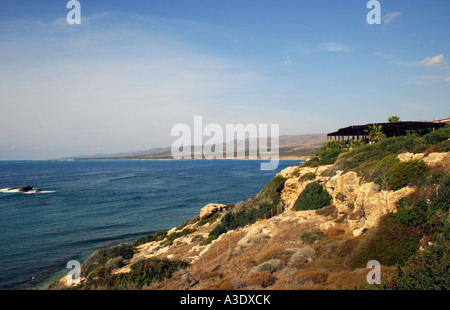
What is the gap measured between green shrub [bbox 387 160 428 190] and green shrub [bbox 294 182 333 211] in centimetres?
680

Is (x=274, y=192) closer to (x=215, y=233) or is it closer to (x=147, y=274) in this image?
(x=215, y=233)

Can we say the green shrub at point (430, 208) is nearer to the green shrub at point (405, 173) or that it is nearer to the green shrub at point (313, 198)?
the green shrub at point (405, 173)

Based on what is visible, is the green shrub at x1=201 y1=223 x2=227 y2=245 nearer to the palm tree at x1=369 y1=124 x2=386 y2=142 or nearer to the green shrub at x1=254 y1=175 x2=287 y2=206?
the green shrub at x1=254 y1=175 x2=287 y2=206

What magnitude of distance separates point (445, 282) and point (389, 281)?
4.22 ft

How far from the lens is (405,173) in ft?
40.0

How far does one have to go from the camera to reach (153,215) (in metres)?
38.7

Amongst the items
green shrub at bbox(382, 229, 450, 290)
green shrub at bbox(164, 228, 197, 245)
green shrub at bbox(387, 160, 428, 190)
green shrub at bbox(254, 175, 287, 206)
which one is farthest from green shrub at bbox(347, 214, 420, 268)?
green shrub at bbox(164, 228, 197, 245)

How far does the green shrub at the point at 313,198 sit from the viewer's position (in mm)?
19172

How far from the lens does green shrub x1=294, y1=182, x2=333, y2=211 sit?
1917 centimetres

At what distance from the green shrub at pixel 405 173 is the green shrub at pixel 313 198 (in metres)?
6.80

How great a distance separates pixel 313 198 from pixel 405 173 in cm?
825
